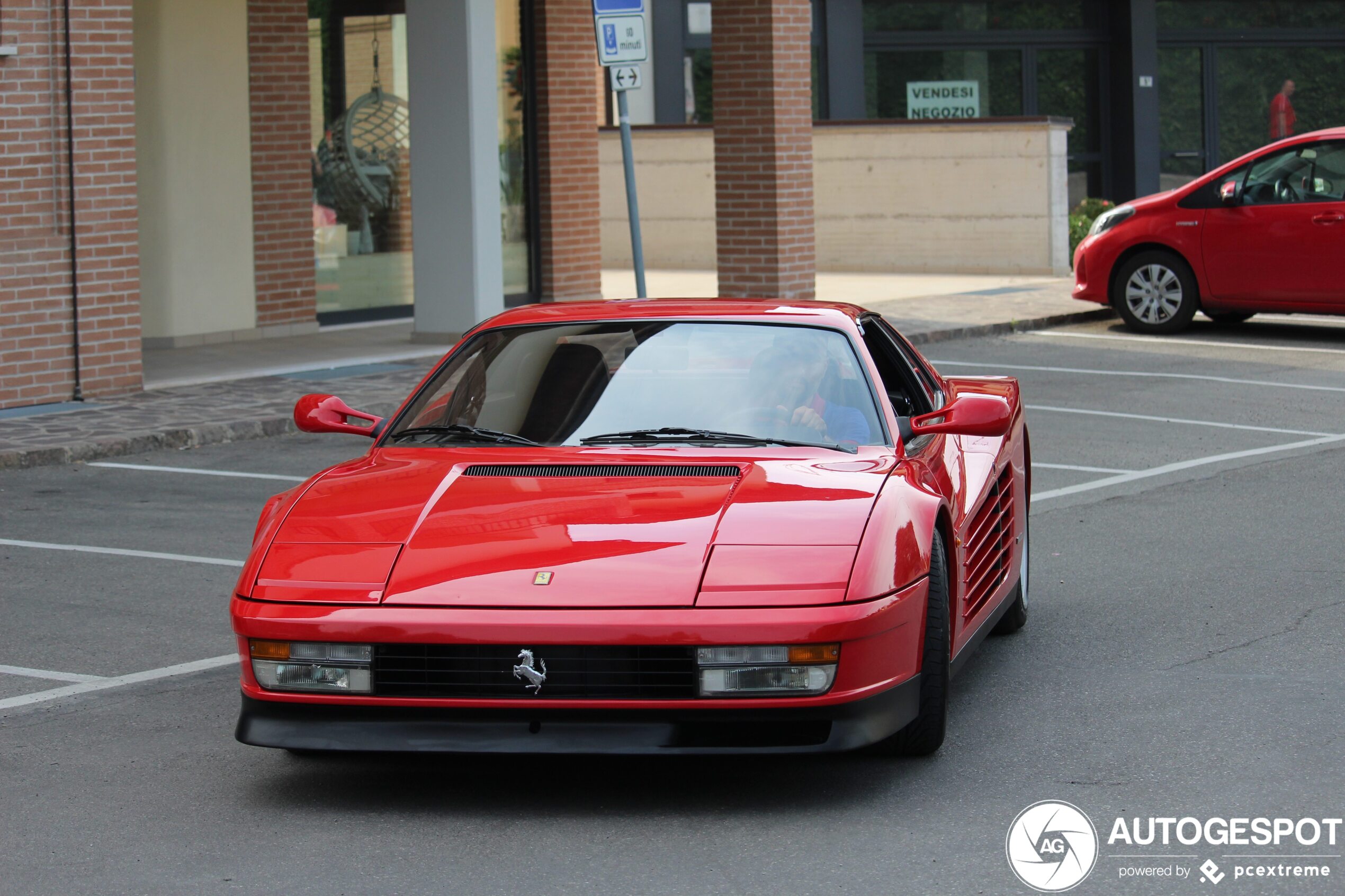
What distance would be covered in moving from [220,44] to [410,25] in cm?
199

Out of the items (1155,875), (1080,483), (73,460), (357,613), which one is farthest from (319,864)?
(73,460)

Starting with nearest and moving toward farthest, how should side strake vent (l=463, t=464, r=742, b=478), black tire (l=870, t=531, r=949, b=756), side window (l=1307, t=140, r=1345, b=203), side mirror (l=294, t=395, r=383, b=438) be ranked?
black tire (l=870, t=531, r=949, b=756), side strake vent (l=463, t=464, r=742, b=478), side mirror (l=294, t=395, r=383, b=438), side window (l=1307, t=140, r=1345, b=203)

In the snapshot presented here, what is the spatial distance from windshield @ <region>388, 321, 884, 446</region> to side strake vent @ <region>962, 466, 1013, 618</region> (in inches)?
20.0

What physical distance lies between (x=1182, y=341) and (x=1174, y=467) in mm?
6597

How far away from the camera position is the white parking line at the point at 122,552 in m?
8.25

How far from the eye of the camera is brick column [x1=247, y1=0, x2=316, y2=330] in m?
17.3

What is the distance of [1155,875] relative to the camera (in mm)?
4301

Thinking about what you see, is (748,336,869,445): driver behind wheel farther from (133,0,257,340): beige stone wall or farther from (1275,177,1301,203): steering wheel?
(1275,177,1301,203): steering wheel

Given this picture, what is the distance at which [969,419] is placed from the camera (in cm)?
566

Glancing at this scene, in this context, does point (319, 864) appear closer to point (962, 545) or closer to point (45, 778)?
point (45, 778)

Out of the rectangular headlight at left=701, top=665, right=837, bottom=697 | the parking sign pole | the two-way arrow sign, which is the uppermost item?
the two-way arrow sign

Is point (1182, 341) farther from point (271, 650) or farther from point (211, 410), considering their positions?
point (271, 650)

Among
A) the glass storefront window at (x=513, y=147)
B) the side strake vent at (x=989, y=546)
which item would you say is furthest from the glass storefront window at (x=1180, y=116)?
the side strake vent at (x=989, y=546)

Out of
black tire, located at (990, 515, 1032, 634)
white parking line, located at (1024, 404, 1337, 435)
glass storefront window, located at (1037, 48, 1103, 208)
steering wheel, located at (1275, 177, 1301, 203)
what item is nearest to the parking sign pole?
white parking line, located at (1024, 404, 1337, 435)
